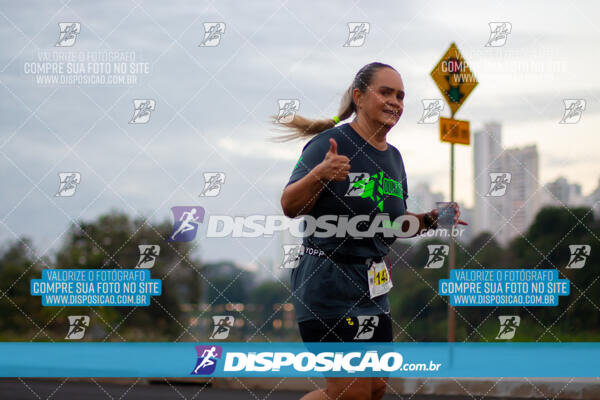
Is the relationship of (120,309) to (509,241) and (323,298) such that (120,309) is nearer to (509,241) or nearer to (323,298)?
(509,241)

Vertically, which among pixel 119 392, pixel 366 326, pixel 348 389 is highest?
pixel 366 326

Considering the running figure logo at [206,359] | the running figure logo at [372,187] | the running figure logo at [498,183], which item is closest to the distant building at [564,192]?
the running figure logo at [498,183]

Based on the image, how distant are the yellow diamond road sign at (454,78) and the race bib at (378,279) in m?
4.50

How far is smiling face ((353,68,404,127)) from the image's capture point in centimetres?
352

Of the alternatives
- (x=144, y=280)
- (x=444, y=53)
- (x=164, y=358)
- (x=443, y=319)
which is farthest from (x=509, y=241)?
(x=144, y=280)

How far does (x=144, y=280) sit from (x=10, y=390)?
198 centimetres

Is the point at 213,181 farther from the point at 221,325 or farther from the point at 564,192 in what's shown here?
the point at 564,192

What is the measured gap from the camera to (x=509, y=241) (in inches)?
466

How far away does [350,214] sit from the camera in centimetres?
335

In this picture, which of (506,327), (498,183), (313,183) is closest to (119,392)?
(506,327)

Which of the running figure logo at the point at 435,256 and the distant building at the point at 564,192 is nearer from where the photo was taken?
the running figure logo at the point at 435,256

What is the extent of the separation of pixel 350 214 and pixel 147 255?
3657 millimetres

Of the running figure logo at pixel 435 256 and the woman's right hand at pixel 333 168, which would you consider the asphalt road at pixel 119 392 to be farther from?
the woman's right hand at pixel 333 168

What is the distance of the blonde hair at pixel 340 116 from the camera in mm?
3627
